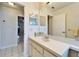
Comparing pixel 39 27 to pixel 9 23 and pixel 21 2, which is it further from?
pixel 9 23

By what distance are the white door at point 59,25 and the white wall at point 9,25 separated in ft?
9.43

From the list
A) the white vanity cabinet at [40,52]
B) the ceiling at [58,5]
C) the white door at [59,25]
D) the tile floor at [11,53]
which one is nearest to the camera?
the white vanity cabinet at [40,52]

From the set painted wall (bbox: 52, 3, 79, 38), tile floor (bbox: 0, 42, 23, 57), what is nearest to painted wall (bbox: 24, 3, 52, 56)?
tile floor (bbox: 0, 42, 23, 57)

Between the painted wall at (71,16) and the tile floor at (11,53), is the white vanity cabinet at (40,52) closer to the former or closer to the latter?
the painted wall at (71,16)

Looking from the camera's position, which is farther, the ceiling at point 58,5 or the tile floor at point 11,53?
the tile floor at point 11,53

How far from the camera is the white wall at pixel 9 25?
4621mm

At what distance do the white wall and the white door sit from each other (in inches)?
113

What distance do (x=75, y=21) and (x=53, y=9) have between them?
763 mm

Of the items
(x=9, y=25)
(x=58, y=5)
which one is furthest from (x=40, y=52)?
(x=9, y=25)

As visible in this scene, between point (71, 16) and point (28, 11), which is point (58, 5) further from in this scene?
point (28, 11)

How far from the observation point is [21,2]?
3.06m

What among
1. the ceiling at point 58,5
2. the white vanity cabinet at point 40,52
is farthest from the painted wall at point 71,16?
the white vanity cabinet at point 40,52

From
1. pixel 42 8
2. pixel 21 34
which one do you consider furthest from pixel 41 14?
pixel 21 34

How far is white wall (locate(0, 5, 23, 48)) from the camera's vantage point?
15.2 feet
